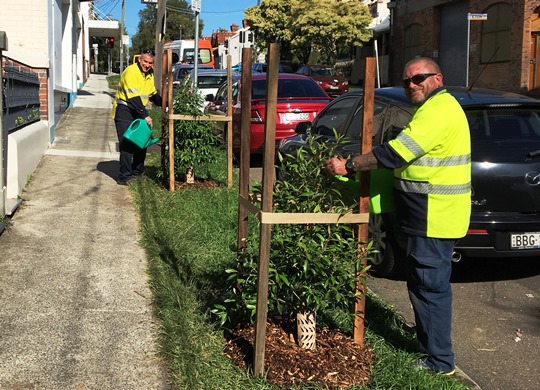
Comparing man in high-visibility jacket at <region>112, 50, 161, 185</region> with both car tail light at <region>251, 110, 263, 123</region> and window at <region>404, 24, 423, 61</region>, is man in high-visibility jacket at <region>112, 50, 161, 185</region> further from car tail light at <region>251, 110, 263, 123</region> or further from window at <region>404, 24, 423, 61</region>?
window at <region>404, 24, 423, 61</region>

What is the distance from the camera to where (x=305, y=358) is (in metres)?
3.99

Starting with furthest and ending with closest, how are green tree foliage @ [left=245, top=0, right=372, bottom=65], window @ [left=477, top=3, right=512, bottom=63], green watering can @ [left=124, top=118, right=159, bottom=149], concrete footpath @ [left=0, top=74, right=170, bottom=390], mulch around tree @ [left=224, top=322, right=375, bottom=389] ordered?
green tree foliage @ [left=245, top=0, right=372, bottom=65]
window @ [left=477, top=3, right=512, bottom=63]
green watering can @ [left=124, top=118, right=159, bottom=149]
concrete footpath @ [left=0, top=74, right=170, bottom=390]
mulch around tree @ [left=224, top=322, right=375, bottom=389]

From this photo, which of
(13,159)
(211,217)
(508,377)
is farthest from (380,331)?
(13,159)

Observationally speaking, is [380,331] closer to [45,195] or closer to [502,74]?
[45,195]

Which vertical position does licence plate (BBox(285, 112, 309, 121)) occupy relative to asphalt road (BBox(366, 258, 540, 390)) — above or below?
above

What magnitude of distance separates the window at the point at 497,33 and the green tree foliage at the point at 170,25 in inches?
2262

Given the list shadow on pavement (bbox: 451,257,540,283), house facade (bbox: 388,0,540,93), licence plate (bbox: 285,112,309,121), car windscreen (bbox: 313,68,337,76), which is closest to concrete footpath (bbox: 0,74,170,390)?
shadow on pavement (bbox: 451,257,540,283)

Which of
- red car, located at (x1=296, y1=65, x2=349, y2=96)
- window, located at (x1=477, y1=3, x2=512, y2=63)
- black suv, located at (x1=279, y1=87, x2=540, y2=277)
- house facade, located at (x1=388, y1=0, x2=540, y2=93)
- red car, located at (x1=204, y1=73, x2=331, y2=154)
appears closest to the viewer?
black suv, located at (x1=279, y1=87, x2=540, y2=277)

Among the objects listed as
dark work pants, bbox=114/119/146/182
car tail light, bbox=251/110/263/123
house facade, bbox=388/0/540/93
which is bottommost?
dark work pants, bbox=114/119/146/182

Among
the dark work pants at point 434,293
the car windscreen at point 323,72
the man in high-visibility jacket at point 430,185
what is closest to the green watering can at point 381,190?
the man in high-visibility jacket at point 430,185

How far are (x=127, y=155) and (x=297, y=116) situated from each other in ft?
11.6

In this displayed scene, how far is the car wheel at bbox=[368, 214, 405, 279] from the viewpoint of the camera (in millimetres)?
6023

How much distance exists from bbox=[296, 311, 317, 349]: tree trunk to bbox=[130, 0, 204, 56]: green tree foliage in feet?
268

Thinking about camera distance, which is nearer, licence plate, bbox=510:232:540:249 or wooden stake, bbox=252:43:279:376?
wooden stake, bbox=252:43:279:376
